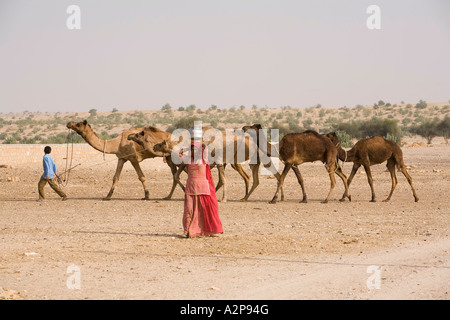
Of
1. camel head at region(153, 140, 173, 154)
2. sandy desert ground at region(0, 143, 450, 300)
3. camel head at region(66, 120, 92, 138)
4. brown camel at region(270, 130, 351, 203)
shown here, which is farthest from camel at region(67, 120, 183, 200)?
brown camel at region(270, 130, 351, 203)

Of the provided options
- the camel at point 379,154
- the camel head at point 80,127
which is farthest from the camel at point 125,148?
the camel at point 379,154

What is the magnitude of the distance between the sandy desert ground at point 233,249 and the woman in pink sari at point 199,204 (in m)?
0.22

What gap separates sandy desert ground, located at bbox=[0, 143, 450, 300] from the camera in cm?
921

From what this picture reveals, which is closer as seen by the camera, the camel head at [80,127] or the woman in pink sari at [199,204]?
the woman in pink sari at [199,204]

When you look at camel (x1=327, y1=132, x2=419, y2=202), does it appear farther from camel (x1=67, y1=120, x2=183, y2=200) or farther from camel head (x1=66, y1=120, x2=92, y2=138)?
camel head (x1=66, y1=120, x2=92, y2=138)

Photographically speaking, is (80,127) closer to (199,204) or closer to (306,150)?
(306,150)

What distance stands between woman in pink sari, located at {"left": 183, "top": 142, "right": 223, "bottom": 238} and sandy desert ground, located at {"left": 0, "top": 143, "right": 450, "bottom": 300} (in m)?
0.22

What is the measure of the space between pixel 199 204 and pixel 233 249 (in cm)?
127

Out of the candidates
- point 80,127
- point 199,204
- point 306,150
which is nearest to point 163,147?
point 80,127

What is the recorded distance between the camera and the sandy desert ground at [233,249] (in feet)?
30.2

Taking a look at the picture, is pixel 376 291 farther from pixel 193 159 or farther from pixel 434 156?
pixel 434 156

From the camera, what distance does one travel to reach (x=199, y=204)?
12836 millimetres

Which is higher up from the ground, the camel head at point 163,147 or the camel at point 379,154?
the camel head at point 163,147

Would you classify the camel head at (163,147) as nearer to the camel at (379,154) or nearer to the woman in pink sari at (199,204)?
the camel at (379,154)
